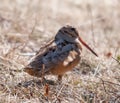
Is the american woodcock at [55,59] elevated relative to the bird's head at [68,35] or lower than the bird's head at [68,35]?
lower

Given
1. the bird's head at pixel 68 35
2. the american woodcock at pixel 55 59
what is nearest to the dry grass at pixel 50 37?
the american woodcock at pixel 55 59

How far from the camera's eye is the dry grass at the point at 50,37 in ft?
18.4

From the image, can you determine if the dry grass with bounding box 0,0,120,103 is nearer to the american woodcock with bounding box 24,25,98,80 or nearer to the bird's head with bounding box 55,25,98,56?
the american woodcock with bounding box 24,25,98,80

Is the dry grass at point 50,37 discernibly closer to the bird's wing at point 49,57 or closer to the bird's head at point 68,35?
the bird's wing at point 49,57

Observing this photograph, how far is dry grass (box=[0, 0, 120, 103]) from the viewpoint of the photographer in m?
5.60

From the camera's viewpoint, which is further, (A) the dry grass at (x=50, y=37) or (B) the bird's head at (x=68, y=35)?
(B) the bird's head at (x=68, y=35)

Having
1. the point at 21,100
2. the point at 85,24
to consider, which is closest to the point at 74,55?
the point at 21,100

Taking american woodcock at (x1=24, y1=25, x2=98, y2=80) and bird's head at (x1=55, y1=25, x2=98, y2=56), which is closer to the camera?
american woodcock at (x1=24, y1=25, x2=98, y2=80)

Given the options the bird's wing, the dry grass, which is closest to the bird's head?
the bird's wing

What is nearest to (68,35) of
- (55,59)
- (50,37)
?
(55,59)

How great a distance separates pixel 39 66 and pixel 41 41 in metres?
2.13

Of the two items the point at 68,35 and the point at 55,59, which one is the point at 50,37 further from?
A: the point at 55,59

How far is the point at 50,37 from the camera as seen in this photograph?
794 centimetres

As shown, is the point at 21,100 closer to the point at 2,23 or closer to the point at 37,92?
the point at 37,92
